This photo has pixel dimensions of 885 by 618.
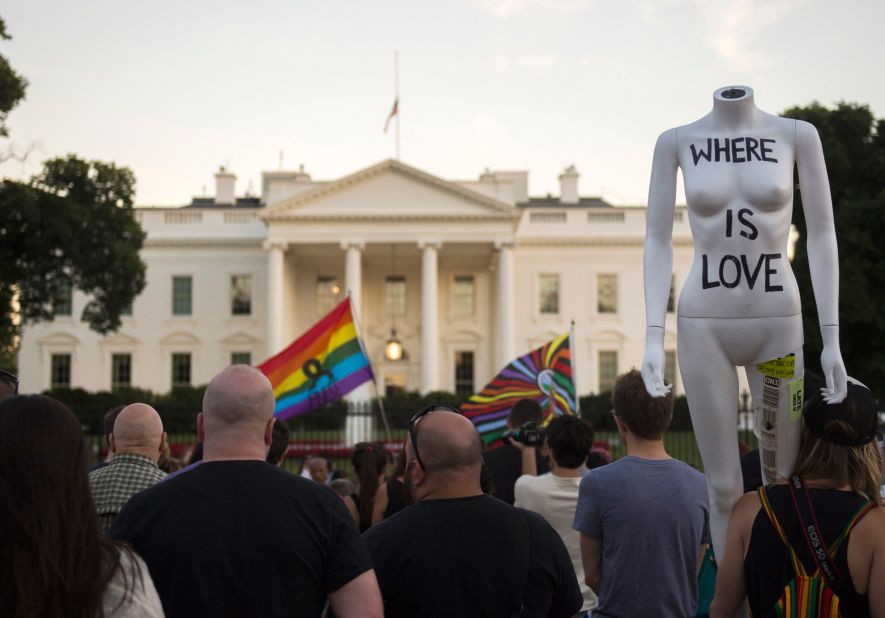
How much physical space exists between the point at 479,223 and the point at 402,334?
264 inches

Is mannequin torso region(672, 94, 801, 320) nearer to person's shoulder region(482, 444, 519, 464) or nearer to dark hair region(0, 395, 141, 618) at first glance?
dark hair region(0, 395, 141, 618)

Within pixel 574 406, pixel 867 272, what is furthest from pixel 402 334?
pixel 574 406

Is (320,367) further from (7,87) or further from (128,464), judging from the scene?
(7,87)

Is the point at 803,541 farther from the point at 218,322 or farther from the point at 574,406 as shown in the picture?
the point at 218,322

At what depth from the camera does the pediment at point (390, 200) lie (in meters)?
41.4

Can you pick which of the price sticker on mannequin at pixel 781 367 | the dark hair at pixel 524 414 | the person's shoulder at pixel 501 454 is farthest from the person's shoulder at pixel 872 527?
the dark hair at pixel 524 414

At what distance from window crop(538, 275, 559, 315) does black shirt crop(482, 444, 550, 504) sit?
39741 millimetres

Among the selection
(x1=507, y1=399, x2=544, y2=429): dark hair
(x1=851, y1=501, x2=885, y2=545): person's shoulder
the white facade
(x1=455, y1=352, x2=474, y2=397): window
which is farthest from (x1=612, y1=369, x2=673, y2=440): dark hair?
(x1=455, y1=352, x2=474, y2=397): window

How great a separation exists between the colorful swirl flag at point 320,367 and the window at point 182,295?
34579mm

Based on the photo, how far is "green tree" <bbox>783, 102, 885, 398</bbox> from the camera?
27812 mm

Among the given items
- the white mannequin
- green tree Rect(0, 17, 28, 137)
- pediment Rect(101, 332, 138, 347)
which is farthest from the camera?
pediment Rect(101, 332, 138, 347)

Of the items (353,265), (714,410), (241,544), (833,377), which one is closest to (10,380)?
(241,544)

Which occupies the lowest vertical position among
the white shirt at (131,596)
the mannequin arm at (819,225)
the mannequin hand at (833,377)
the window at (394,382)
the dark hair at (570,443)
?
the window at (394,382)

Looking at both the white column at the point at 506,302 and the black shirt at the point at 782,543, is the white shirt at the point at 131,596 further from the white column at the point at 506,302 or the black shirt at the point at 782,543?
the white column at the point at 506,302
